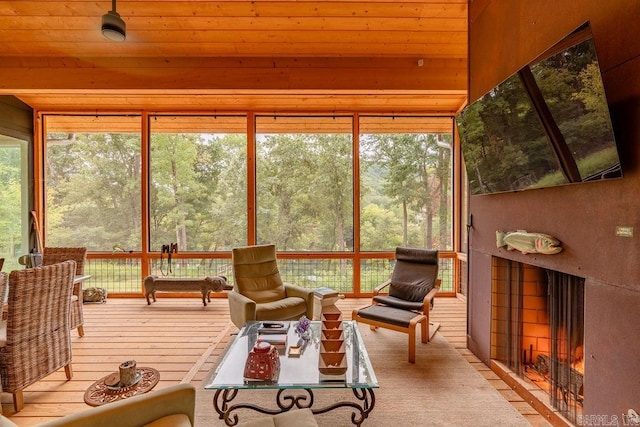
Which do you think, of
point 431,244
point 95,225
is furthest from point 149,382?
point 431,244

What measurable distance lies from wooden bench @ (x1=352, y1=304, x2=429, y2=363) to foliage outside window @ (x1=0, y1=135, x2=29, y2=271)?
5.15 metres

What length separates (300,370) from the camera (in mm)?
1942

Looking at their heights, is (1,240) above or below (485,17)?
below

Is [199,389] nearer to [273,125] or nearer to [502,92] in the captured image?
[502,92]

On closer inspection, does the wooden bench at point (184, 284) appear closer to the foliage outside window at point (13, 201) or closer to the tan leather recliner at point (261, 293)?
the tan leather recliner at point (261, 293)

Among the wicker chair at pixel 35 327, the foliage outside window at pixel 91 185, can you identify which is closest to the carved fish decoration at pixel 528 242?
the wicker chair at pixel 35 327

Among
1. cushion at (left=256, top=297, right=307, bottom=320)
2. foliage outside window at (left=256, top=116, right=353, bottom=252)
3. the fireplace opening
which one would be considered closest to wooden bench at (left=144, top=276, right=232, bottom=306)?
foliage outside window at (left=256, top=116, right=353, bottom=252)

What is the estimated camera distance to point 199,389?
239 centimetres

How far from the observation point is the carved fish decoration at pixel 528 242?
191cm

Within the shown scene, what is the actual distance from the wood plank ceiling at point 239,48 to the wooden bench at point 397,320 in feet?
9.03

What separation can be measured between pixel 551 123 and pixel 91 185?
5851 millimetres

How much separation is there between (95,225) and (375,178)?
4.55 metres

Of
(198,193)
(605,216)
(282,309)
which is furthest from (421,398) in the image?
(198,193)

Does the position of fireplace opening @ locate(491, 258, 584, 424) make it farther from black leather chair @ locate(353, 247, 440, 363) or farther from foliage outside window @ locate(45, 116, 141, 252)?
foliage outside window @ locate(45, 116, 141, 252)
